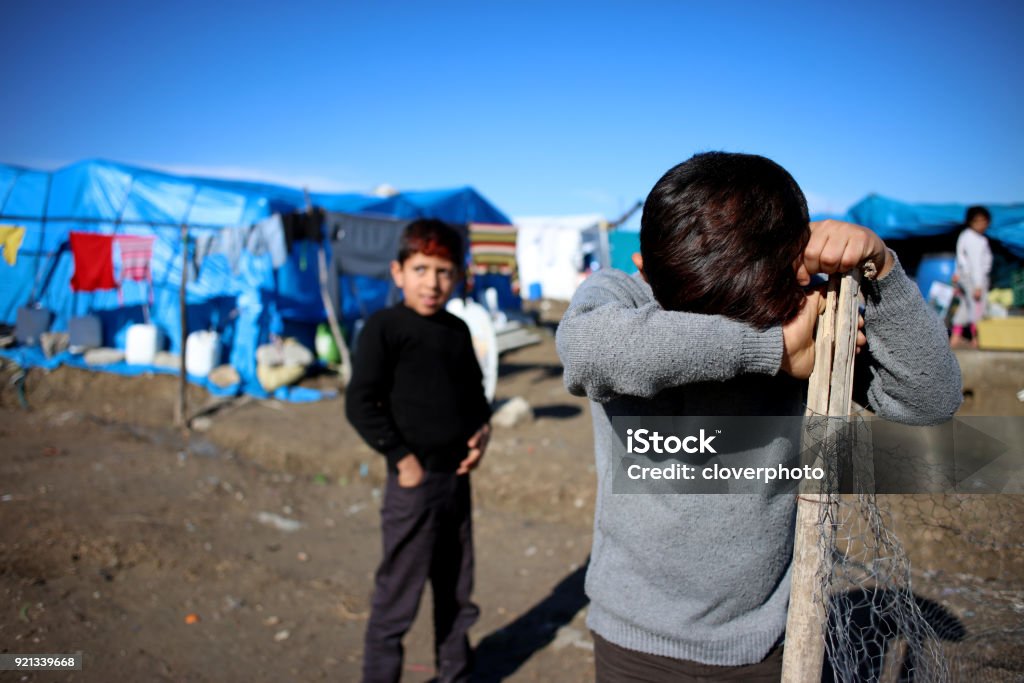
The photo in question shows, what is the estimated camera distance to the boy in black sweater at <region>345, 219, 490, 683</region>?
257 cm

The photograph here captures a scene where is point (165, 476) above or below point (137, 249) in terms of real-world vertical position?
below

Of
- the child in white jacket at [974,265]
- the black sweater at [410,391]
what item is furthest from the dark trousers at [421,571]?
the child in white jacket at [974,265]

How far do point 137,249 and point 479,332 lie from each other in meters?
5.50

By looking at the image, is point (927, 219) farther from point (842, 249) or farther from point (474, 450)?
point (842, 249)

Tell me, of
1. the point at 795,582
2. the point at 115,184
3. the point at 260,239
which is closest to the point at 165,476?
the point at 260,239

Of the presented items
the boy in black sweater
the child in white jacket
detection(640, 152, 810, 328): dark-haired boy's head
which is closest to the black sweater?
the boy in black sweater

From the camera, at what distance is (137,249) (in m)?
9.11

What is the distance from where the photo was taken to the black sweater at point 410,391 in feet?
8.54

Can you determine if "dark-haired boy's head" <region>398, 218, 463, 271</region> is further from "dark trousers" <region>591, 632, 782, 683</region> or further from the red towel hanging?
the red towel hanging

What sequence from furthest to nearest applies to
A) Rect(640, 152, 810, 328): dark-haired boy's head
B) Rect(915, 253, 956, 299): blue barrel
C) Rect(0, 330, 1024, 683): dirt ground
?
Rect(915, 253, 956, 299): blue barrel → Rect(0, 330, 1024, 683): dirt ground → Rect(640, 152, 810, 328): dark-haired boy's head

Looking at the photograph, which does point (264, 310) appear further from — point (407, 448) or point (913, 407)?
point (913, 407)

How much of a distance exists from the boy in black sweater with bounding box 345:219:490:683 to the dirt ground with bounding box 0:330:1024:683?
2.29ft

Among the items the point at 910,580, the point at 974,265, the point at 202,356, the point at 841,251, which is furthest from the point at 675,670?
the point at 974,265

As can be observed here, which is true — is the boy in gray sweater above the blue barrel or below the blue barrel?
below
